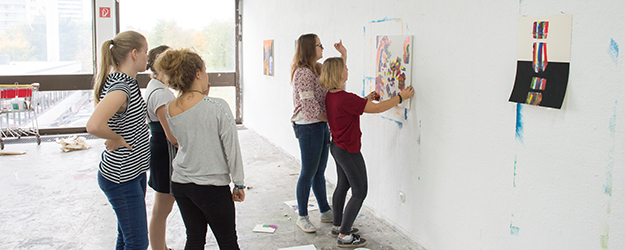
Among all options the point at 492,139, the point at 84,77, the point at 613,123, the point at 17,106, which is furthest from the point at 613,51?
the point at 84,77

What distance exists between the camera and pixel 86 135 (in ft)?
24.7

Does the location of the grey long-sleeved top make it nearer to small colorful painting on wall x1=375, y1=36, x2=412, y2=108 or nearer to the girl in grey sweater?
the girl in grey sweater

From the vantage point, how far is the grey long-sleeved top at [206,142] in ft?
6.64

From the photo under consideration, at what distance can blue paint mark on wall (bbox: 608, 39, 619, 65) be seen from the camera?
1763 mm

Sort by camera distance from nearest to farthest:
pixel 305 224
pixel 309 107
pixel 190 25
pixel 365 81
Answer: pixel 309 107, pixel 305 224, pixel 365 81, pixel 190 25

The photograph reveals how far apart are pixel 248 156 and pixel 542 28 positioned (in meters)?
4.50

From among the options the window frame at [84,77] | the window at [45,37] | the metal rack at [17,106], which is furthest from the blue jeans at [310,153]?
the window at [45,37]

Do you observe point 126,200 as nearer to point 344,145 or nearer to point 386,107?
point 344,145

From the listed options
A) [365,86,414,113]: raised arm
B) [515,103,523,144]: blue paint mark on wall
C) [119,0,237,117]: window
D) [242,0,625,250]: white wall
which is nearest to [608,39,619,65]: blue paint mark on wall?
[242,0,625,250]: white wall

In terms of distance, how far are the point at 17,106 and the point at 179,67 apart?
5980 mm

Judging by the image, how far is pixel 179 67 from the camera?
202 cm

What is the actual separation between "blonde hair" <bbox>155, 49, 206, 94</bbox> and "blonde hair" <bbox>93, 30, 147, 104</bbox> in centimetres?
31

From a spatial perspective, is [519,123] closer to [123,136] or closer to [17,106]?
[123,136]

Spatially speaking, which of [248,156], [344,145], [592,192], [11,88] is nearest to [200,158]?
[344,145]
